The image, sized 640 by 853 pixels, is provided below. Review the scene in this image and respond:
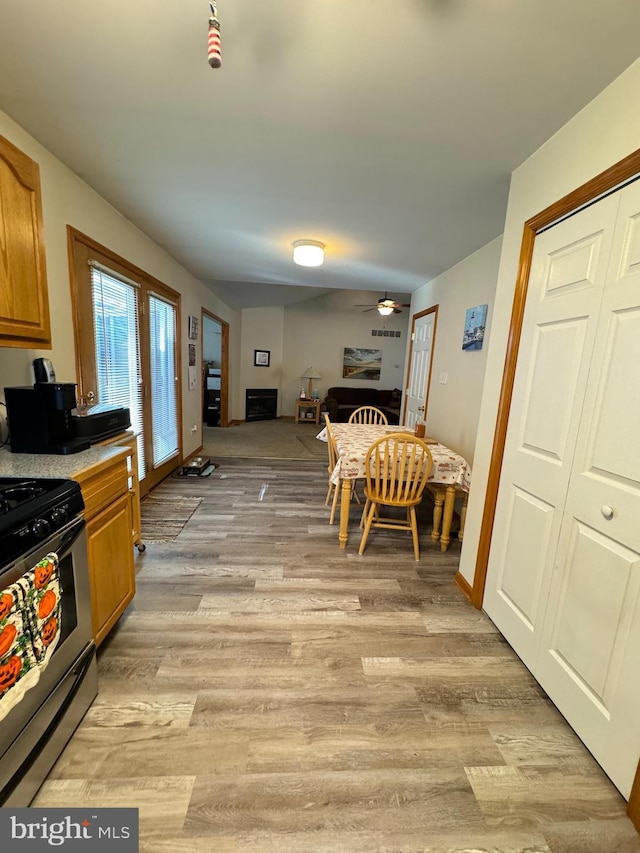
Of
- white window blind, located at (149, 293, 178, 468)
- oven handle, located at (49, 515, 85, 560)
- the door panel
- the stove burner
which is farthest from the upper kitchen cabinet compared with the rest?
the door panel

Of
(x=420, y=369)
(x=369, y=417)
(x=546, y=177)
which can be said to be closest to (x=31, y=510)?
(x=546, y=177)

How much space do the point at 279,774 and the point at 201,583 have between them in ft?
3.74

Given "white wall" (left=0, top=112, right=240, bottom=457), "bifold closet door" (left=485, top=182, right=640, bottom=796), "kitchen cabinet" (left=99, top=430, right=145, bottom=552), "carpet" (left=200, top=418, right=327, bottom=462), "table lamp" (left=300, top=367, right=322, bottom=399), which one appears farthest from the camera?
"table lamp" (left=300, top=367, right=322, bottom=399)

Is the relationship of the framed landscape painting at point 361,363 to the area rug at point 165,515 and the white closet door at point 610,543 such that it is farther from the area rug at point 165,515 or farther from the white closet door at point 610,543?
the white closet door at point 610,543

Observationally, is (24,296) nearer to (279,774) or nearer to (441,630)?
(279,774)

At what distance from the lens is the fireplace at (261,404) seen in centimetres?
780

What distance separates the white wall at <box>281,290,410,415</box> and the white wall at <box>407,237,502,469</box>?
443cm

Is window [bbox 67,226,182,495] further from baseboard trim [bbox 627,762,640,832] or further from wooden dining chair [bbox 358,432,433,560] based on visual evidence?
baseboard trim [bbox 627,762,640,832]

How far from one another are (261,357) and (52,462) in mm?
6849

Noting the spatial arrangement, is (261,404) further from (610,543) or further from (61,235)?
(610,543)

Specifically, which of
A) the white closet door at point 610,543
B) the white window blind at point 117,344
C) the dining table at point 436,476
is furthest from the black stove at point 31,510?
the white closet door at point 610,543

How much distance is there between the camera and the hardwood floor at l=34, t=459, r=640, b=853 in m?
1.02

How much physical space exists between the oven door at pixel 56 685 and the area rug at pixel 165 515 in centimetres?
132

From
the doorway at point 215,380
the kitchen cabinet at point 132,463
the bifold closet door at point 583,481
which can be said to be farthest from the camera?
the doorway at point 215,380
